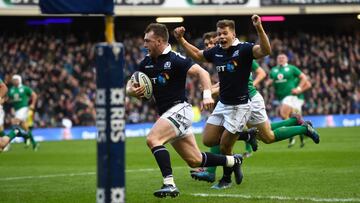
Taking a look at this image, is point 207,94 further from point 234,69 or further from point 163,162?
point 234,69

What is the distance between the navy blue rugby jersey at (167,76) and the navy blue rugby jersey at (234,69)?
1.12 metres

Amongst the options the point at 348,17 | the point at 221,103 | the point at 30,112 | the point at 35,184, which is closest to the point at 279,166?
the point at 221,103

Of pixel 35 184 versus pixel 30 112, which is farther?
pixel 30 112

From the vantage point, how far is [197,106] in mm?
34812

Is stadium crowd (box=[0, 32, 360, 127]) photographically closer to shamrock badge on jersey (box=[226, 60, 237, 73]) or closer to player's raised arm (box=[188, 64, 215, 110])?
shamrock badge on jersey (box=[226, 60, 237, 73])

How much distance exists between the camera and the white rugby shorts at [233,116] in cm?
1162

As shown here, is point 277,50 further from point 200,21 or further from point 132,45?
point 132,45

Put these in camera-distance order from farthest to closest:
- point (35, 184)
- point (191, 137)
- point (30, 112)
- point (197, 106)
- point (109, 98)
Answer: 1. point (197, 106)
2. point (30, 112)
3. point (35, 184)
4. point (191, 137)
5. point (109, 98)

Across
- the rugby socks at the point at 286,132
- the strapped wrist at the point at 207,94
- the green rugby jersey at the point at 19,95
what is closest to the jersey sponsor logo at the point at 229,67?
the strapped wrist at the point at 207,94

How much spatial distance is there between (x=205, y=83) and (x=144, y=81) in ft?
2.63

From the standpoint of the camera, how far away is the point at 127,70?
116 feet

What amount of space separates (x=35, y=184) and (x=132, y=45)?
24826 millimetres

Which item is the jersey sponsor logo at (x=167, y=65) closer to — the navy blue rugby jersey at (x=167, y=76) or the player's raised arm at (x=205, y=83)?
the navy blue rugby jersey at (x=167, y=76)

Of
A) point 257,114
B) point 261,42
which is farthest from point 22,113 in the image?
point 261,42
